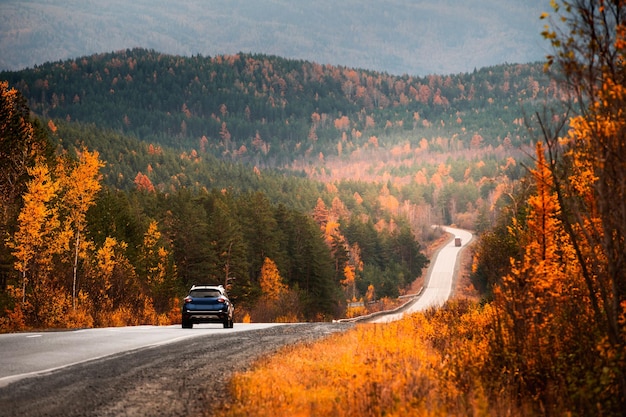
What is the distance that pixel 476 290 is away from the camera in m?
101

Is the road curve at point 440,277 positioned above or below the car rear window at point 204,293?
below

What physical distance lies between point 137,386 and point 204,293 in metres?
15.7

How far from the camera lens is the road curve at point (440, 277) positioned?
301 feet

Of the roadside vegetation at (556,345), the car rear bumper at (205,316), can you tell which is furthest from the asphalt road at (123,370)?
the car rear bumper at (205,316)

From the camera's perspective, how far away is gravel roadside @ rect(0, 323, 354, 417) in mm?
8398

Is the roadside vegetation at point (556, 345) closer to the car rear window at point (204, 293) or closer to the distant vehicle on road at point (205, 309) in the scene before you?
the distant vehicle on road at point (205, 309)

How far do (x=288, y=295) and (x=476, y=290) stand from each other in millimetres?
41790

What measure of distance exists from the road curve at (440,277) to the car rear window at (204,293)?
45.1 metres

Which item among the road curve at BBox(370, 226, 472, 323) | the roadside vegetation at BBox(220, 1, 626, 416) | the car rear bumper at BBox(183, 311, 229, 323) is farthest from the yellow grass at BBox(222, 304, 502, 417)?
the road curve at BBox(370, 226, 472, 323)

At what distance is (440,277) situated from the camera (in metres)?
119

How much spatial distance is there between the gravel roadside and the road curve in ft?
185

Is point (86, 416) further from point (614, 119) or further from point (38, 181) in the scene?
point (38, 181)

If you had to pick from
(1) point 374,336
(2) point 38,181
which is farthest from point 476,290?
(1) point 374,336

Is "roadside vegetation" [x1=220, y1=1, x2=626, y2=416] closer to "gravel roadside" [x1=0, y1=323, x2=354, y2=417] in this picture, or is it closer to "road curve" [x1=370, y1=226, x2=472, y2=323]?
"gravel roadside" [x1=0, y1=323, x2=354, y2=417]
